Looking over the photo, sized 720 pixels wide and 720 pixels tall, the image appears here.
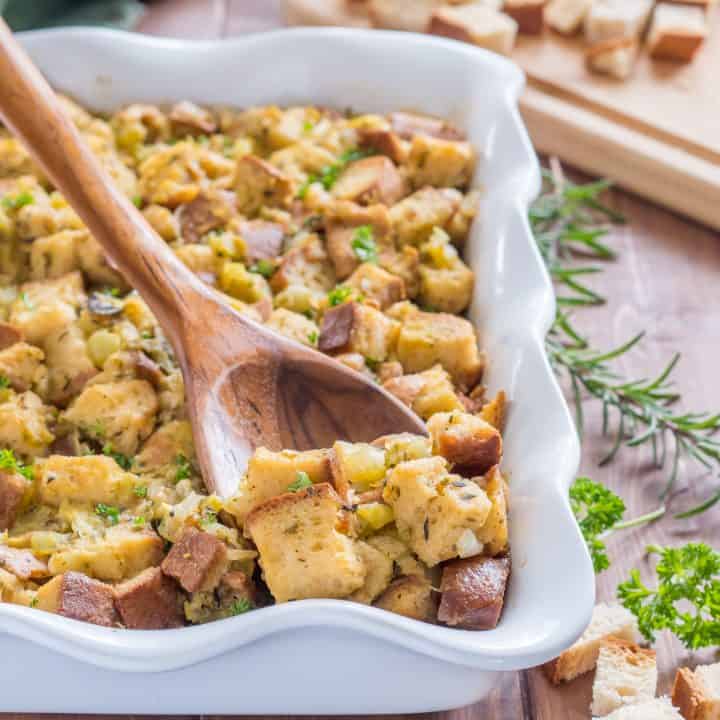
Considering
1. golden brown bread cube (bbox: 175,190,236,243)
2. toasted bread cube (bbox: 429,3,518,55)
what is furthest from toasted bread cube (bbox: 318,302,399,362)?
toasted bread cube (bbox: 429,3,518,55)

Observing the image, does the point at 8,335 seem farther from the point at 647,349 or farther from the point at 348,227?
the point at 647,349

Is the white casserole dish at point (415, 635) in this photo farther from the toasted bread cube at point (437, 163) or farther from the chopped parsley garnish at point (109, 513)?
the chopped parsley garnish at point (109, 513)

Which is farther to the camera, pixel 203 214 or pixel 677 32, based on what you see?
pixel 677 32

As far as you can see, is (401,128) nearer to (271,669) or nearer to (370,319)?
(370,319)

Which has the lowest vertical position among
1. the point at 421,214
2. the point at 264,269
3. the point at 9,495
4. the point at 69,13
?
the point at 69,13

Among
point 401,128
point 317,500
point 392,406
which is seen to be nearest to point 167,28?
point 401,128

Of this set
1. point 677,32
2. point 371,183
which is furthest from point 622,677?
point 677,32
